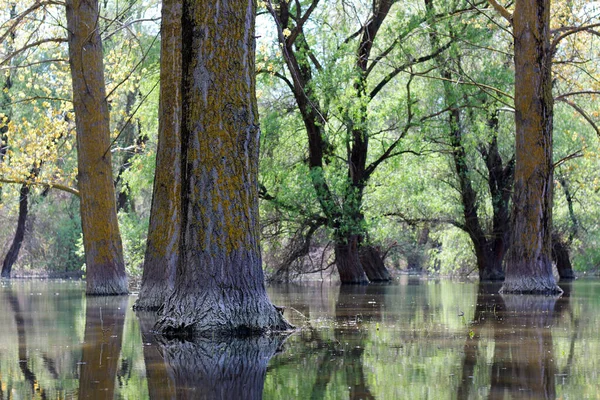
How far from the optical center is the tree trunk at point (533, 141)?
17.2 m

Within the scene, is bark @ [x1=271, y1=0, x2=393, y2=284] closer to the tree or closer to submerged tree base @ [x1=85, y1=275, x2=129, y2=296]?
the tree

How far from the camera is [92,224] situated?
1717 centimetres

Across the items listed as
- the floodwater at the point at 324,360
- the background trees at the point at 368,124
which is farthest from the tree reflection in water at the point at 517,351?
the background trees at the point at 368,124

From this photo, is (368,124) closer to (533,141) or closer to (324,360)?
(533,141)

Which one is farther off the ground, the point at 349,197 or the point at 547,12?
the point at 547,12

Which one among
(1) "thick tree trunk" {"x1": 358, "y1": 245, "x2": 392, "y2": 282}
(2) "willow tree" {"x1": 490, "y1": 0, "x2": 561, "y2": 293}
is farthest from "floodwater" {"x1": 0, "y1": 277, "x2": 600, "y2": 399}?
(1) "thick tree trunk" {"x1": 358, "y1": 245, "x2": 392, "y2": 282}

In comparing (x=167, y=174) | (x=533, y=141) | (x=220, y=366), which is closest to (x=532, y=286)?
(x=533, y=141)

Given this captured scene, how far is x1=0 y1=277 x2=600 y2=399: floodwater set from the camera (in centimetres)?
510

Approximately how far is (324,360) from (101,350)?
206 cm

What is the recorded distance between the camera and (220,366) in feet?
20.5

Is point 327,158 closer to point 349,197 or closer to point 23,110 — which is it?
point 349,197

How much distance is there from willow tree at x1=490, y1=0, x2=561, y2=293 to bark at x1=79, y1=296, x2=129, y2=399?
8.12 m

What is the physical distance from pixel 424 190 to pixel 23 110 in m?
17.7

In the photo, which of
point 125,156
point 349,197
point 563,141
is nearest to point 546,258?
point 349,197
